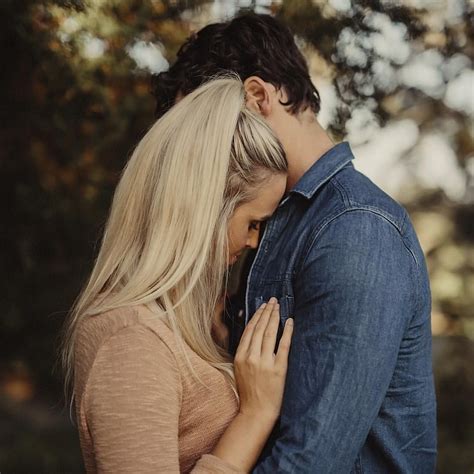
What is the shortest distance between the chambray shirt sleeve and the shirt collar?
9.6 inches

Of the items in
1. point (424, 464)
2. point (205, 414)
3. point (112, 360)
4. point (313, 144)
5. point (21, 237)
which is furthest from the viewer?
point (21, 237)

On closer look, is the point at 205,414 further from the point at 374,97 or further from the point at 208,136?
the point at 374,97

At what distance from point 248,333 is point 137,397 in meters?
0.33

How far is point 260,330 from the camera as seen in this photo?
1682 millimetres

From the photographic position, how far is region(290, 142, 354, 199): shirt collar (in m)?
1.80

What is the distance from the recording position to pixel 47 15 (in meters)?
3.32

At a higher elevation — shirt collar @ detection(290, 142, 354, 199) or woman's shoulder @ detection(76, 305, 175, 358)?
shirt collar @ detection(290, 142, 354, 199)

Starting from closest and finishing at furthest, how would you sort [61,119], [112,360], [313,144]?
1. [112,360]
2. [313,144]
3. [61,119]

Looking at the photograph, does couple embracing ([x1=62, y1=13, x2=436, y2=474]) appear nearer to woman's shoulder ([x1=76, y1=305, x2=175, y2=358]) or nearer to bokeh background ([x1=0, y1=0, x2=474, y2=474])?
woman's shoulder ([x1=76, y1=305, x2=175, y2=358])

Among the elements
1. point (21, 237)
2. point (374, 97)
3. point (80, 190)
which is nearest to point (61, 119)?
point (80, 190)

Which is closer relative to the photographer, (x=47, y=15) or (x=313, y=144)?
(x=313, y=144)

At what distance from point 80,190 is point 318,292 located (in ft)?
7.70

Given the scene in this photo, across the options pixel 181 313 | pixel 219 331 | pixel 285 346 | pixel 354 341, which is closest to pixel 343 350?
pixel 354 341

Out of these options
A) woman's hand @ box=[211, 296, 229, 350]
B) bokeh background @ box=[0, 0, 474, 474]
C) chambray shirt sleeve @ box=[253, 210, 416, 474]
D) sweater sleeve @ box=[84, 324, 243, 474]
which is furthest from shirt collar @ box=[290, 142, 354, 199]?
bokeh background @ box=[0, 0, 474, 474]
